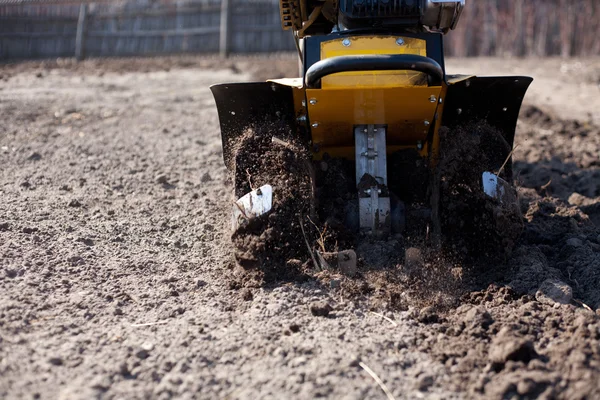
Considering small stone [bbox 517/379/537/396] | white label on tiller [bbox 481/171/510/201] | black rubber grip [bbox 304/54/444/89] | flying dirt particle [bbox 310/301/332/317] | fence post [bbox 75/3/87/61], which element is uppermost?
fence post [bbox 75/3/87/61]

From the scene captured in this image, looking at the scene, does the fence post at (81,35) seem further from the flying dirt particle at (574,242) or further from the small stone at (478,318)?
the small stone at (478,318)

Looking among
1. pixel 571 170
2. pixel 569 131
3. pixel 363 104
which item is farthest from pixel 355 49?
pixel 569 131

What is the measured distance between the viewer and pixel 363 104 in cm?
355

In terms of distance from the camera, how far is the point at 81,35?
14.9 metres

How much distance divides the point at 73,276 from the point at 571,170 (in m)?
4.21

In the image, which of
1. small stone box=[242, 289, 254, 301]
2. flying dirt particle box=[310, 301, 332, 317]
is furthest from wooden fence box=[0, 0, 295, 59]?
flying dirt particle box=[310, 301, 332, 317]

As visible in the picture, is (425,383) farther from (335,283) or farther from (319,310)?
(335,283)

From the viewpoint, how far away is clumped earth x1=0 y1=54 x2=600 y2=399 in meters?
2.59

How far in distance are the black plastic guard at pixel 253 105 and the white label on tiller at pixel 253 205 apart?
412 millimetres

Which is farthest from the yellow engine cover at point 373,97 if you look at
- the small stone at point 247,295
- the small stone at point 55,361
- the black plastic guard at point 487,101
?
the small stone at point 55,361

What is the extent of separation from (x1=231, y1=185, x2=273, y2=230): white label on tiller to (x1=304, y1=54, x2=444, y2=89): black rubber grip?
65 cm

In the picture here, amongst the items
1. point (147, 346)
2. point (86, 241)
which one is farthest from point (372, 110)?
point (86, 241)

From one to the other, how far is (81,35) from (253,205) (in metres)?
12.6

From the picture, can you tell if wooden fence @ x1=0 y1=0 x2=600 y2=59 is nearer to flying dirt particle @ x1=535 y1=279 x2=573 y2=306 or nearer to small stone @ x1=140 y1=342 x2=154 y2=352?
flying dirt particle @ x1=535 y1=279 x2=573 y2=306
